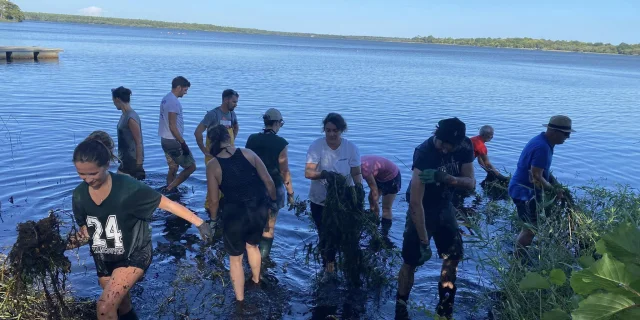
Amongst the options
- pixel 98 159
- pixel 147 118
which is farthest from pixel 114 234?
pixel 147 118

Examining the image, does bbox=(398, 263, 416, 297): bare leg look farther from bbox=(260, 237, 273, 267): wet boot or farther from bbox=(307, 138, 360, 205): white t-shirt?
bbox=(260, 237, 273, 267): wet boot

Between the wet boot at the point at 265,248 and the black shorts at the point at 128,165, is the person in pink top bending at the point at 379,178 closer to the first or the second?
the wet boot at the point at 265,248

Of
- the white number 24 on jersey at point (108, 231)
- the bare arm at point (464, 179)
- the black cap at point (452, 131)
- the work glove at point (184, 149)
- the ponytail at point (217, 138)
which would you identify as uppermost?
the black cap at point (452, 131)

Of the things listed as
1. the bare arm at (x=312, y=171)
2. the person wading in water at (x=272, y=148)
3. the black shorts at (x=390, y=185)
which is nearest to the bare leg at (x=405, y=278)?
the bare arm at (x=312, y=171)

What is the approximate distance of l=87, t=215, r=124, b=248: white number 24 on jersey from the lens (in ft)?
14.1

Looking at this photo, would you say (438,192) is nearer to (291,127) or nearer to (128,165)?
(128,165)

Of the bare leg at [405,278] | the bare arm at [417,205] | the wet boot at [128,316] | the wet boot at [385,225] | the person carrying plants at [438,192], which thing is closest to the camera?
the wet boot at [128,316]

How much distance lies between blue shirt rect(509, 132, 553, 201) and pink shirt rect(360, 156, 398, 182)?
2080mm

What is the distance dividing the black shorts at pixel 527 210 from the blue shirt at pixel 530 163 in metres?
0.07

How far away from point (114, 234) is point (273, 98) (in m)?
23.0

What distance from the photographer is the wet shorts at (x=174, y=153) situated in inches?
377

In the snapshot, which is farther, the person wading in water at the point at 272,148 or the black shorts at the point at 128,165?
the black shorts at the point at 128,165

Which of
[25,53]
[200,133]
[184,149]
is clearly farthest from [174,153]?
[25,53]

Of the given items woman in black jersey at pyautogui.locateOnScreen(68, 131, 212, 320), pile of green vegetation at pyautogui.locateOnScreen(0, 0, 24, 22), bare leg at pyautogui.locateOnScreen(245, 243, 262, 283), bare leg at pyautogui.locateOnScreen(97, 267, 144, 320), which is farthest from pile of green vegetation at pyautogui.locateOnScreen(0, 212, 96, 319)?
pile of green vegetation at pyautogui.locateOnScreen(0, 0, 24, 22)
